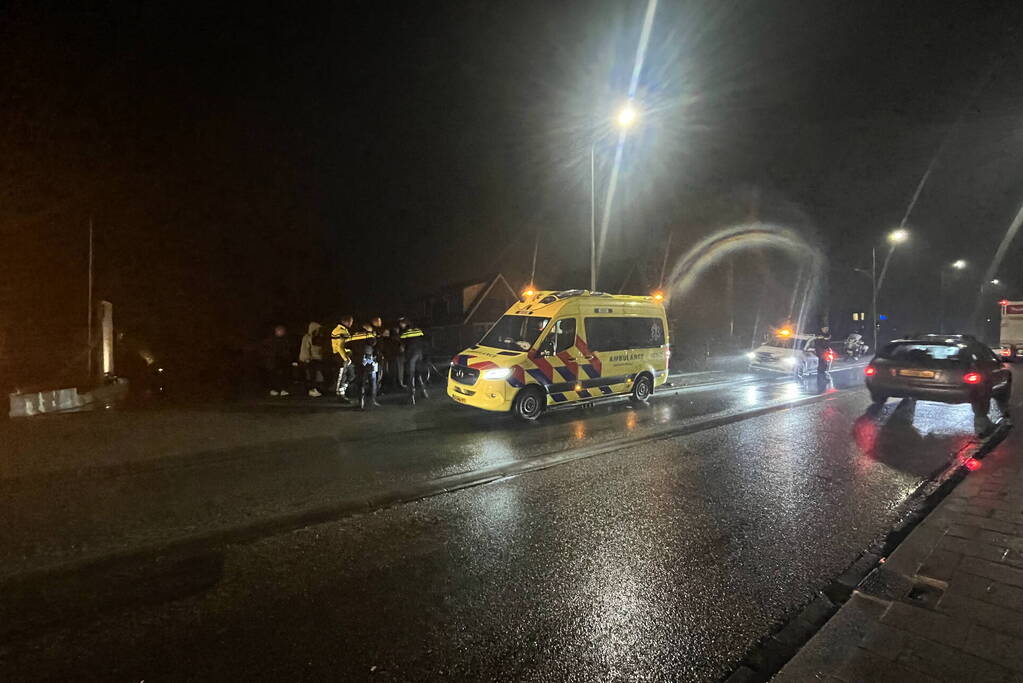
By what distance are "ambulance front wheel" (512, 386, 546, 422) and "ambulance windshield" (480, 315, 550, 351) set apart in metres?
0.78

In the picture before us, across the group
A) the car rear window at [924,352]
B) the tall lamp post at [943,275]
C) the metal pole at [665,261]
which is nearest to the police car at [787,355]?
the car rear window at [924,352]

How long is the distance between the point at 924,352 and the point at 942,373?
2.66ft

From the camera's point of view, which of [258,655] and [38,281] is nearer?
[258,655]

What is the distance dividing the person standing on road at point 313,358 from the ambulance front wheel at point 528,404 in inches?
209

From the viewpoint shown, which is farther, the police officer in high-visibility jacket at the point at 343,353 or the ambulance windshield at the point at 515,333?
the police officer in high-visibility jacket at the point at 343,353

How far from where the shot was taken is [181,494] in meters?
5.71

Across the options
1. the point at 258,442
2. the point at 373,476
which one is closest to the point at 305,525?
the point at 373,476

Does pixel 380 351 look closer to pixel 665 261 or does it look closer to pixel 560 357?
pixel 560 357

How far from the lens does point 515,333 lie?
10.5 metres

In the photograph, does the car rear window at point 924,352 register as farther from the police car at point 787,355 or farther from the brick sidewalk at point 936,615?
the police car at point 787,355

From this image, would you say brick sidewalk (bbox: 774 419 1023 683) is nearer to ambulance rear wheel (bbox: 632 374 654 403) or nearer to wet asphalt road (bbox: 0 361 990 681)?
wet asphalt road (bbox: 0 361 990 681)

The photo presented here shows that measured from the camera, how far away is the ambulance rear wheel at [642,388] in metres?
11.7

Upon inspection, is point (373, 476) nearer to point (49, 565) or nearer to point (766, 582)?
point (49, 565)

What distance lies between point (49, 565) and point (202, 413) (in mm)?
6608
